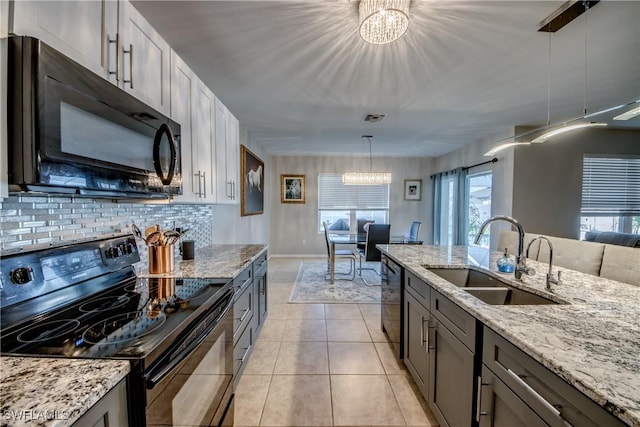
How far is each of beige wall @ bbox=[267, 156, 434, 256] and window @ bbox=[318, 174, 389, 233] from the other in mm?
148

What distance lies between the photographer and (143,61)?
1342mm

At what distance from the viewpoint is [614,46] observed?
206 centimetres

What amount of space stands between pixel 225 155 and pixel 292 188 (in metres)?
4.21

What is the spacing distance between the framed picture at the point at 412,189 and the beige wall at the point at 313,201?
0.08 metres

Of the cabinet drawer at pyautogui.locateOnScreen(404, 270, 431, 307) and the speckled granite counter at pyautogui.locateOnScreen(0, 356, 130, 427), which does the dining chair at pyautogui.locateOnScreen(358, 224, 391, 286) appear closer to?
the cabinet drawer at pyautogui.locateOnScreen(404, 270, 431, 307)

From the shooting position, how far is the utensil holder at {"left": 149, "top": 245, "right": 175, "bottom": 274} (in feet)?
5.70

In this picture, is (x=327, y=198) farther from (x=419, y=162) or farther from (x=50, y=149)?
(x=50, y=149)

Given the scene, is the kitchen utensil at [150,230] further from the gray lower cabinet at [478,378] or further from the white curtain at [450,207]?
the white curtain at [450,207]

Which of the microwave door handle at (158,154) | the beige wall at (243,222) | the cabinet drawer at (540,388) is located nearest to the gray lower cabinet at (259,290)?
the beige wall at (243,222)

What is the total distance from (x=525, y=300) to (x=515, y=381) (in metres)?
0.75

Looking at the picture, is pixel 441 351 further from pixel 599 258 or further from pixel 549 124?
pixel 549 124

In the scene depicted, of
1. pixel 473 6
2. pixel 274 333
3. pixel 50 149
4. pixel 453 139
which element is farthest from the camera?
pixel 453 139

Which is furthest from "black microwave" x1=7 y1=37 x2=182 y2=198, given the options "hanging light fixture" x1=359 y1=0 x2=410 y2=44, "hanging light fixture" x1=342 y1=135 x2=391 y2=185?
"hanging light fixture" x1=342 y1=135 x2=391 y2=185

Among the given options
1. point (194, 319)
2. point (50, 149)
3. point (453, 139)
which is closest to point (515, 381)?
point (194, 319)
